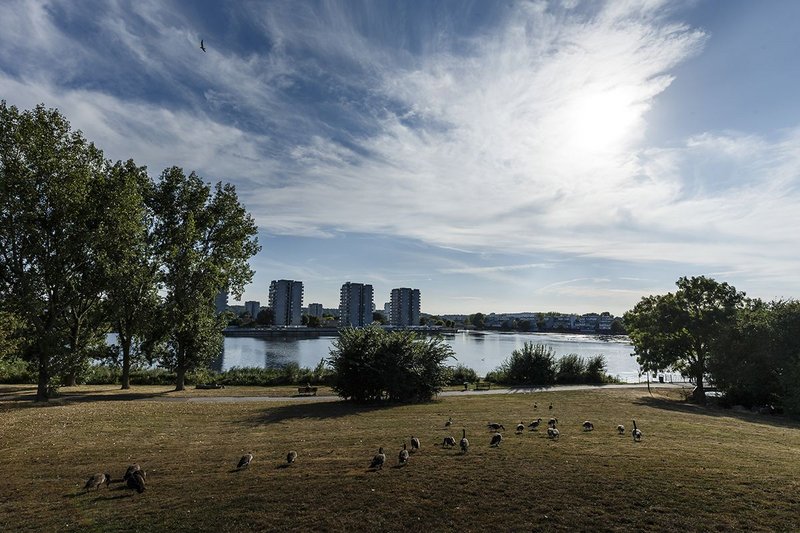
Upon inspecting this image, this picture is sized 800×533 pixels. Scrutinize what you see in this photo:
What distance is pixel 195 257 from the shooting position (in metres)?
34.0

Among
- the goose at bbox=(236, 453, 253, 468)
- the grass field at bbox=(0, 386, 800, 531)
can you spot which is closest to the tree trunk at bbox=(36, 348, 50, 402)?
the grass field at bbox=(0, 386, 800, 531)

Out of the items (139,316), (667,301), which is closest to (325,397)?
(139,316)

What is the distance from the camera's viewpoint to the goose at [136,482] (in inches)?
398

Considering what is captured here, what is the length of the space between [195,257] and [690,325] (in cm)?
3849

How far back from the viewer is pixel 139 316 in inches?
1222

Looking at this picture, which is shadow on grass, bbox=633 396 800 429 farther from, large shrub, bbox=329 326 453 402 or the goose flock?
the goose flock

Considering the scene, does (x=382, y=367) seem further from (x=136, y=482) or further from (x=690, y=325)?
(x=690, y=325)

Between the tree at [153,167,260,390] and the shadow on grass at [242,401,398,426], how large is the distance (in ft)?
44.8

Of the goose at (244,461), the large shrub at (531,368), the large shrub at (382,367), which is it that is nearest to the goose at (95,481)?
the goose at (244,461)

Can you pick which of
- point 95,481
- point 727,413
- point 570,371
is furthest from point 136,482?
point 570,371

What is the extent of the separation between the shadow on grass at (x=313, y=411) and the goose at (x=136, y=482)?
7802 mm

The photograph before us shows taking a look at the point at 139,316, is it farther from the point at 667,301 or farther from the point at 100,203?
the point at 667,301

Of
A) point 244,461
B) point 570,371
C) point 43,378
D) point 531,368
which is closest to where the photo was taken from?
point 244,461

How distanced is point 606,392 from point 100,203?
36044 millimetres
